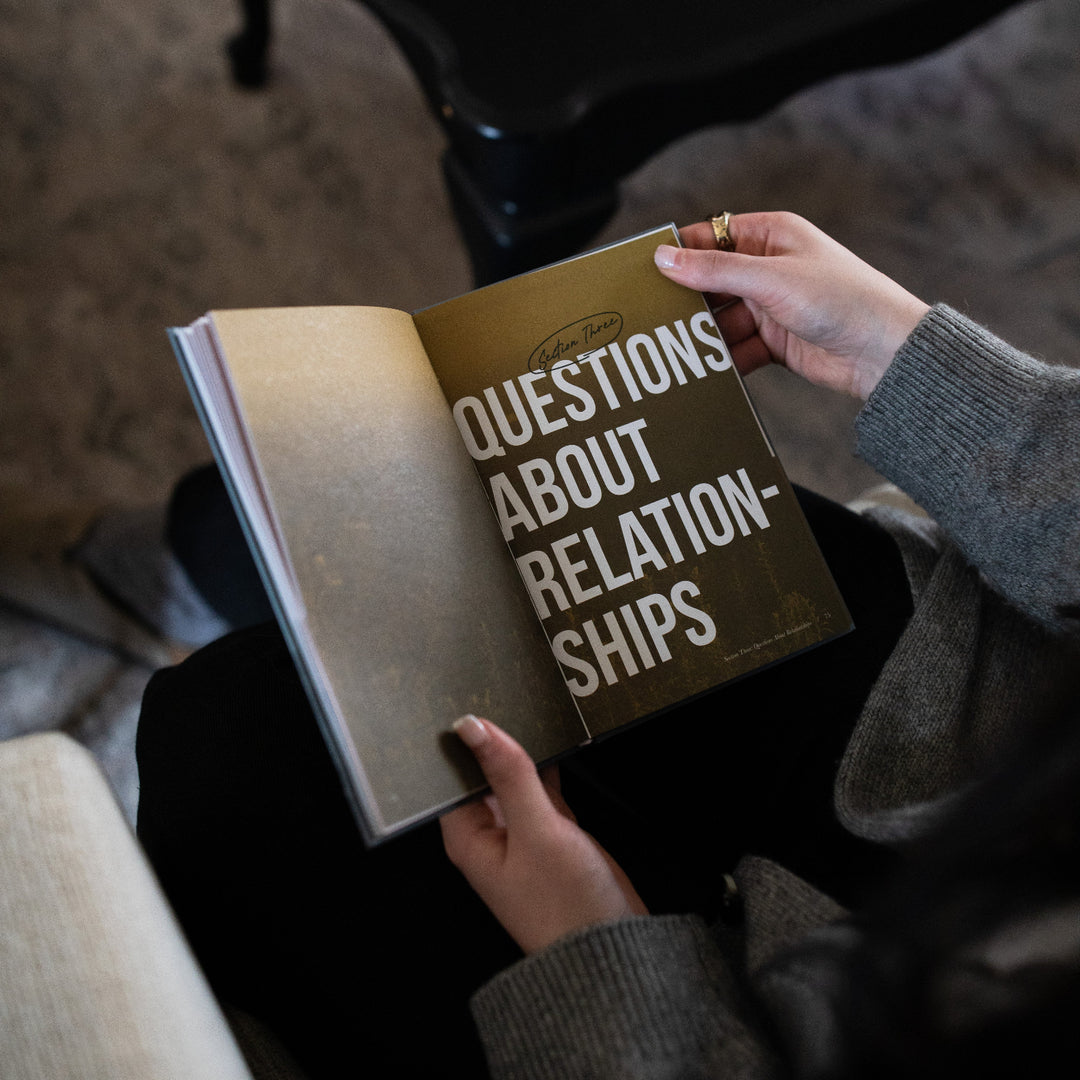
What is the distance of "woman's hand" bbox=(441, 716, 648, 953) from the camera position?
18.9 inches

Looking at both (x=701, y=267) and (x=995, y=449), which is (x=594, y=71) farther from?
(x=995, y=449)

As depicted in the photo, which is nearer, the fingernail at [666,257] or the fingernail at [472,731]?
the fingernail at [472,731]

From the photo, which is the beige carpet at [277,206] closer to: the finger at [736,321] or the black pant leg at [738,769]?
the finger at [736,321]

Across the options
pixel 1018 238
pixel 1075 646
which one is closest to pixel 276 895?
pixel 1075 646

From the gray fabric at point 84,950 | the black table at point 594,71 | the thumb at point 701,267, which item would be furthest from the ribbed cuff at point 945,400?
Result: the gray fabric at point 84,950

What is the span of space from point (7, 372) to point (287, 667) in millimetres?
762

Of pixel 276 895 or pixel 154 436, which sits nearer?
pixel 276 895

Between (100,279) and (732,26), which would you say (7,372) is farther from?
(732,26)

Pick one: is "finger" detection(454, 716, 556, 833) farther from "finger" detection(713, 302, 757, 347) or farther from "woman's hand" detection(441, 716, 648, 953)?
"finger" detection(713, 302, 757, 347)

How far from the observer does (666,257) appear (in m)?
0.59

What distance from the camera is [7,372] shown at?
1.08 meters

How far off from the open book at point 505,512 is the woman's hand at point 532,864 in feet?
0.06

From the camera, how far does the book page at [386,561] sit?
44 cm

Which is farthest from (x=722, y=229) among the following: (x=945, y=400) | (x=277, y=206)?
(x=277, y=206)
